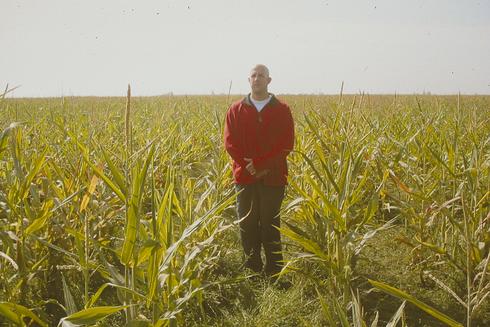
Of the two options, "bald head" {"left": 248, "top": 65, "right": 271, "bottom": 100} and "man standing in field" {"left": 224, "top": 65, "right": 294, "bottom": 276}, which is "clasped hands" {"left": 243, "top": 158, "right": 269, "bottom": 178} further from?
"bald head" {"left": 248, "top": 65, "right": 271, "bottom": 100}

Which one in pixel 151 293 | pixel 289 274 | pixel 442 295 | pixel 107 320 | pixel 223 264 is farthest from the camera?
pixel 223 264

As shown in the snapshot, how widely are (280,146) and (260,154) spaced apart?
17 centimetres

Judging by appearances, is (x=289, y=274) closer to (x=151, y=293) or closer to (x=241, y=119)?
(x=241, y=119)

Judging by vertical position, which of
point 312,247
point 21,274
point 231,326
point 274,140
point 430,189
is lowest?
point 231,326

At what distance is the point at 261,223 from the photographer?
2.83 metres

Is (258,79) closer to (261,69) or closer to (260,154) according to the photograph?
(261,69)

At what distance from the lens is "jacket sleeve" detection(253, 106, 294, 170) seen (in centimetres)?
265

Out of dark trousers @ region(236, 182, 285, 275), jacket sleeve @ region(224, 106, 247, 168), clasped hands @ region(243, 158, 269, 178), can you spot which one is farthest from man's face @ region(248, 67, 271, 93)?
dark trousers @ region(236, 182, 285, 275)

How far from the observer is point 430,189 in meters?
2.53

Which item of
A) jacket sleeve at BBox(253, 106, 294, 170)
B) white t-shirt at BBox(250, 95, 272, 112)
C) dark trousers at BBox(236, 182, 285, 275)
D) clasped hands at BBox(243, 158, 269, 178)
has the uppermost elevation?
white t-shirt at BBox(250, 95, 272, 112)

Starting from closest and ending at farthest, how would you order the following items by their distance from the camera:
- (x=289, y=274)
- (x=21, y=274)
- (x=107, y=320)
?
1. (x=21, y=274)
2. (x=107, y=320)
3. (x=289, y=274)

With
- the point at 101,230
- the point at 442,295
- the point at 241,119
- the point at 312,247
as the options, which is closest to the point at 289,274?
the point at 312,247

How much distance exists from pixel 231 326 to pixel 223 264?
0.78 meters

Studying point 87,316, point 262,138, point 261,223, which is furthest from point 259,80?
point 87,316
